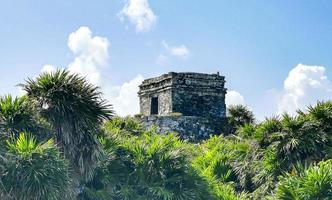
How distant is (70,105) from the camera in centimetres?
1231

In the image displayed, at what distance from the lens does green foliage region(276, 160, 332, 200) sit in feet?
40.8

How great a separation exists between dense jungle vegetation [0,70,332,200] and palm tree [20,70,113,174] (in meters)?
0.02

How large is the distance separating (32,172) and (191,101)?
12856 millimetres

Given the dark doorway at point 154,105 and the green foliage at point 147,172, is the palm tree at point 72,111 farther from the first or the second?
the dark doorway at point 154,105

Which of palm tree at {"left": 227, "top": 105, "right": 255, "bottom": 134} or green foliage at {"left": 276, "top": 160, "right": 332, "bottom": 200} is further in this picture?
palm tree at {"left": 227, "top": 105, "right": 255, "bottom": 134}

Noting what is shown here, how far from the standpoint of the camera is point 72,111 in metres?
12.3

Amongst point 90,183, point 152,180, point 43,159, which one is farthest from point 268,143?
point 43,159

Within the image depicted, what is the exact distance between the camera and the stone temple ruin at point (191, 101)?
21953 mm

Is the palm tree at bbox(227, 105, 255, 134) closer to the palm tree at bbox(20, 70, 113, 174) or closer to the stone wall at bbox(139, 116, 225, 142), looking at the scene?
the stone wall at bbox(139, 116, 225, 142)

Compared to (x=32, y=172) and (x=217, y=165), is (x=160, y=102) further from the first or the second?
(x=32, y=172)

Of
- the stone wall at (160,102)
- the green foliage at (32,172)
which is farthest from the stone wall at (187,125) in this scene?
the green foliage at (32,172)

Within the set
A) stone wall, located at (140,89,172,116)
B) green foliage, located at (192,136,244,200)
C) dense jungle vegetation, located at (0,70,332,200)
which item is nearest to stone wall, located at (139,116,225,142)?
stone wall, located at (140,89,172,116)

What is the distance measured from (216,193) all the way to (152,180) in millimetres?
1538

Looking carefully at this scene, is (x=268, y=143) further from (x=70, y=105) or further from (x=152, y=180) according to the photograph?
(x=70, y=105)
